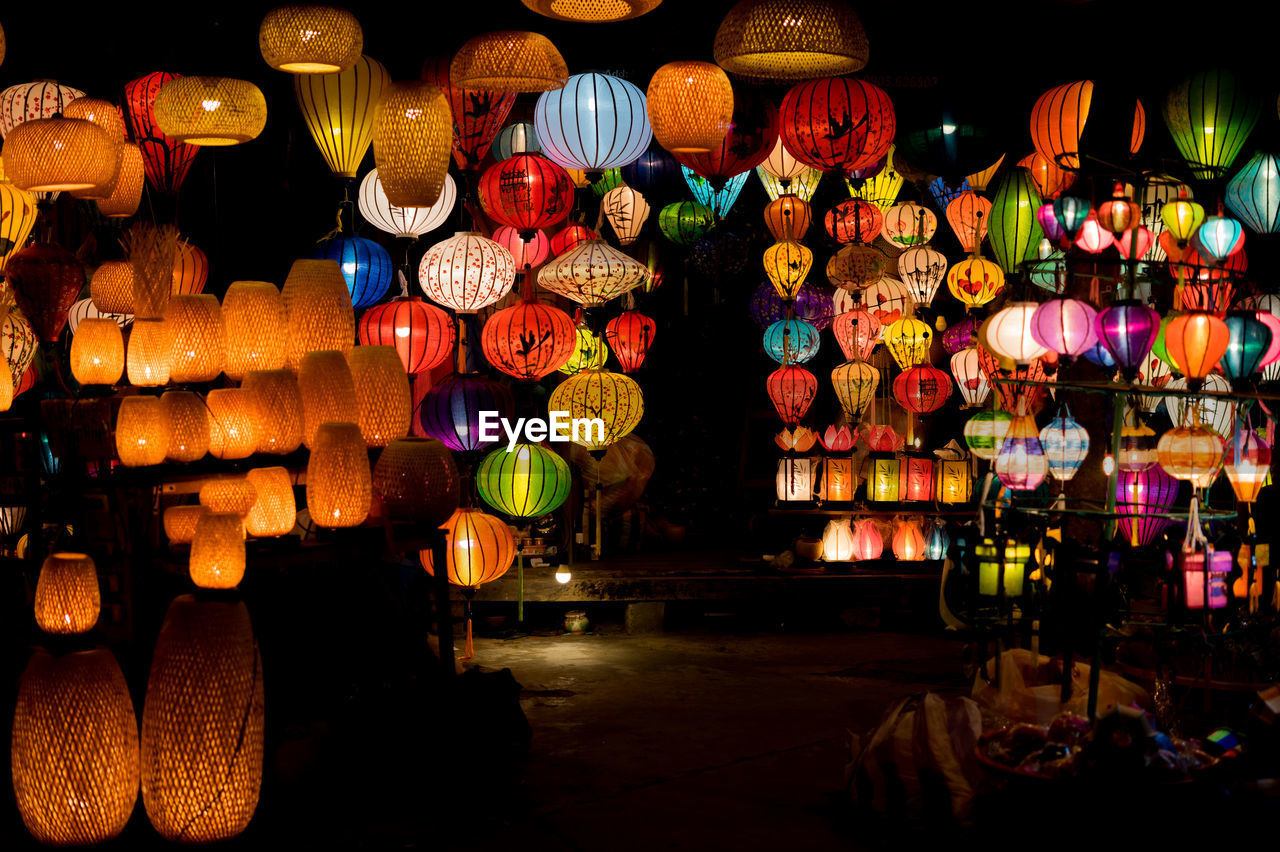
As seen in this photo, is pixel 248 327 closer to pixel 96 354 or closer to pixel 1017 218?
pixel 96 354

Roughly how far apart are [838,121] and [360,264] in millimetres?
2524

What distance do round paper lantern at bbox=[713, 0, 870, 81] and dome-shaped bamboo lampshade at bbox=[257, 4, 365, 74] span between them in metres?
1.47

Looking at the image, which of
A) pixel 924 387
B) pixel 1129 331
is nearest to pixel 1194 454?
pixel 1129 331

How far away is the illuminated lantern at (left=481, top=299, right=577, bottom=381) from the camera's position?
6.29 meters

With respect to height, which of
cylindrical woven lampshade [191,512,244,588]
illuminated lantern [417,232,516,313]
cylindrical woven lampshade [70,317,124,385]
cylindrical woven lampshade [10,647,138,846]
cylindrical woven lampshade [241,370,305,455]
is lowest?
cylindrical woven lampshade [10,647,138,846]

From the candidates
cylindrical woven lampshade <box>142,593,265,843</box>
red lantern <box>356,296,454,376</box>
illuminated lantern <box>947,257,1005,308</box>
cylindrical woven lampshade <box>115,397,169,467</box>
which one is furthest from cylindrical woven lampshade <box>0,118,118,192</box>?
illuminated lantern <box>947,257,1005,308</box>

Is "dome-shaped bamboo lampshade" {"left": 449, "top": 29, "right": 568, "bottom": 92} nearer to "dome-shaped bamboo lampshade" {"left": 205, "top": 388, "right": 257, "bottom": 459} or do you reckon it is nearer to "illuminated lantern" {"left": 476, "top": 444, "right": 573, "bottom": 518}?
"dome-shaped bamboo lampshade" {"left": 205, "top": 388, "right": 257, "bottom": 459}

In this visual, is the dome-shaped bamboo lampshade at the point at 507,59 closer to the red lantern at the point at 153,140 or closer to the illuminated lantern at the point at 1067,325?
the red lantern at the point at 153,140

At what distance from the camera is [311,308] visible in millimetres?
4246

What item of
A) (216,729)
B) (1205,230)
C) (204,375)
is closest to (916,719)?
(1205,230)

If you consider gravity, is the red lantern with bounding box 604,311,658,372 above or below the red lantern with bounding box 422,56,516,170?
below

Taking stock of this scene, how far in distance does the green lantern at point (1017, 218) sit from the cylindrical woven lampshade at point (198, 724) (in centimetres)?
425

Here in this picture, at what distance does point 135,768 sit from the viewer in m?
3.46

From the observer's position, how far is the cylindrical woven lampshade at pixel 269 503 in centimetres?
399
